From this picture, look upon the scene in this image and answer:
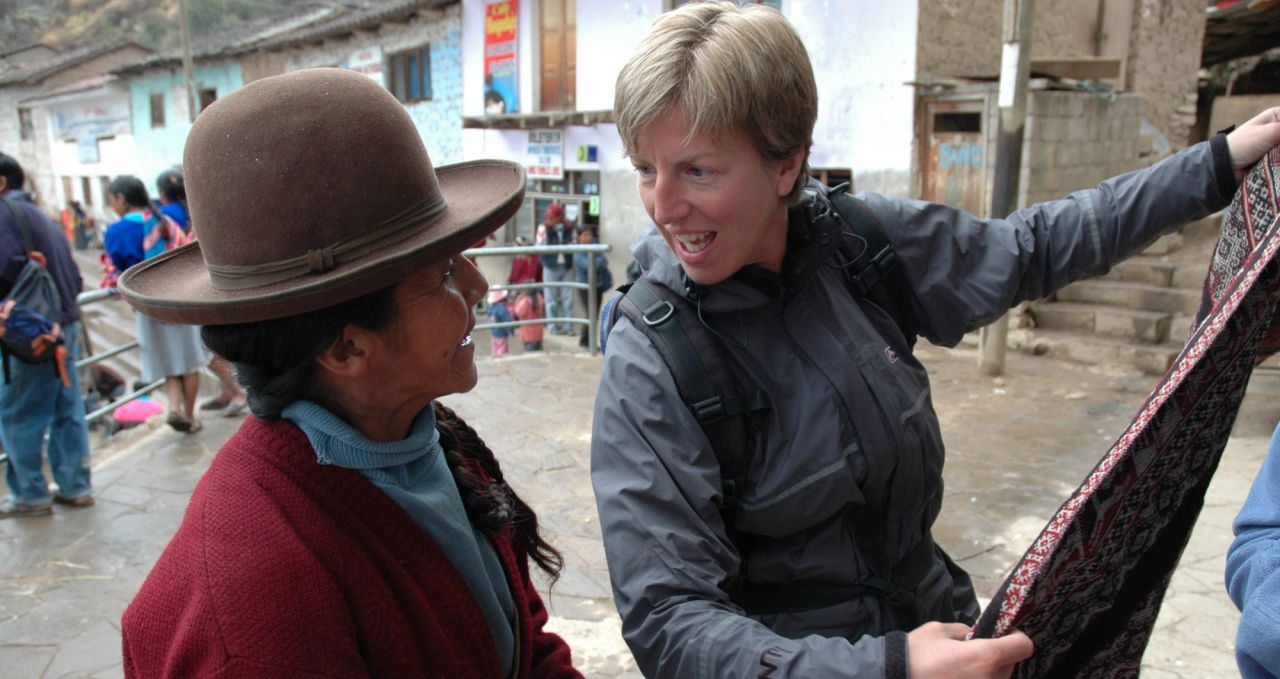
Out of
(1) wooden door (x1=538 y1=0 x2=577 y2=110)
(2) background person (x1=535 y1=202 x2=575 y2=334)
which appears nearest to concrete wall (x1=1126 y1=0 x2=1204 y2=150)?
(2) background person (x1=535 y1=202 x2=575 y2=334)

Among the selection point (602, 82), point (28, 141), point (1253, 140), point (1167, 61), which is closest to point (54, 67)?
point (28, 141)

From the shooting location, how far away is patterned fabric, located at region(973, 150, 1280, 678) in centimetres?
121

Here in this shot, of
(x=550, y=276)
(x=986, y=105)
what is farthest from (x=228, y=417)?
(x=986, y=105)

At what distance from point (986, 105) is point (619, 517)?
8405 millimetres

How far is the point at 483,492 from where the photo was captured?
4.93 ft

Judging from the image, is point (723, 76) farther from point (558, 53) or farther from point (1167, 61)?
point (558, 53)

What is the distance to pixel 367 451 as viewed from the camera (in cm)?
127

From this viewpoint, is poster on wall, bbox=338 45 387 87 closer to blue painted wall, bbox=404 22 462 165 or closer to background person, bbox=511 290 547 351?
blue painted wall, bbox=404 22 462 165

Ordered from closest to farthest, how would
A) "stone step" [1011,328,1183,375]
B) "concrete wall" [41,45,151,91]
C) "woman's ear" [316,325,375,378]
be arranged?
"woman's ear" [316,325,375,378] < "stone step" [1011,328,1183,375] < "concrete wall" [41,45,151,91]

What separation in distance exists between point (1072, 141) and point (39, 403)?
8.92 m

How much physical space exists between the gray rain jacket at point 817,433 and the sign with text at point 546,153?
1315 cm

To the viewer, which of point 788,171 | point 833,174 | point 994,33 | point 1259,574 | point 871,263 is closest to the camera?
point 1259,574

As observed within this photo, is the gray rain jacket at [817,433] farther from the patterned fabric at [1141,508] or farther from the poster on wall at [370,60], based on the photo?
the poster on wall at [370,60]

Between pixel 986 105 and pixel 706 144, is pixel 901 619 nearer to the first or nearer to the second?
pixel 706 144
